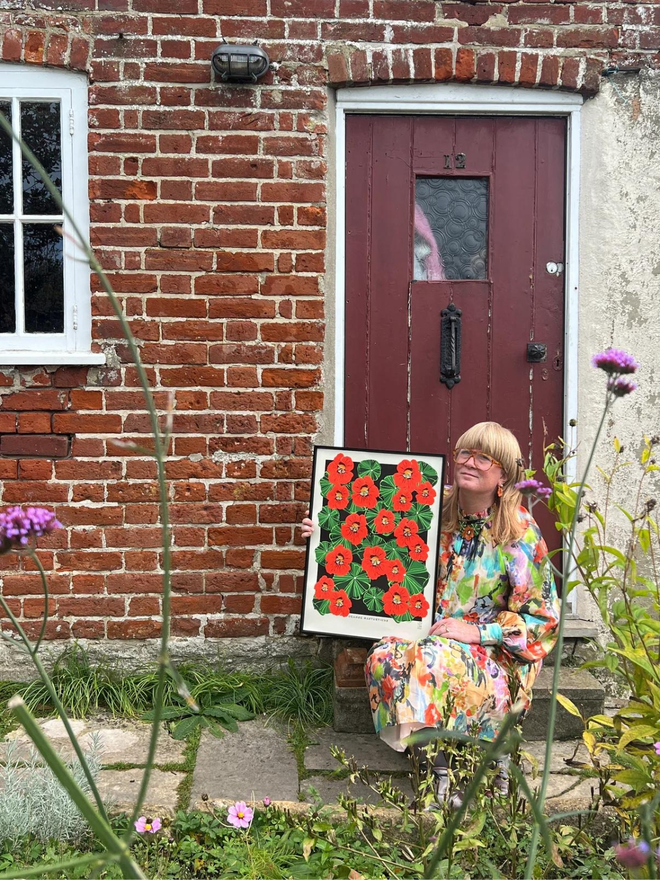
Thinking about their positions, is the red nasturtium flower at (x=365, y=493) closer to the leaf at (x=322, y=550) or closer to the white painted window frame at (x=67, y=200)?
the leaf at (x=322, y=550)

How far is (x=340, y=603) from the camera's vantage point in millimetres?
3275

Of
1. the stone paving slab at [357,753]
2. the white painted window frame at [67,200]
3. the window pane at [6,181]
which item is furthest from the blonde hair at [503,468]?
the window pane at [6,181]

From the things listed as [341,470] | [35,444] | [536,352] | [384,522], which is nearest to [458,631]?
[384,522]

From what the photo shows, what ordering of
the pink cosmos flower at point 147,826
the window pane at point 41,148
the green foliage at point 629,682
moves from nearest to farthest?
the green foliage at point 629,682, the pink cosmos flower at point 147,826, the window pane at point 41,148

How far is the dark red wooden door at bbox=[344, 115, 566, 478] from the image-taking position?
3.80m

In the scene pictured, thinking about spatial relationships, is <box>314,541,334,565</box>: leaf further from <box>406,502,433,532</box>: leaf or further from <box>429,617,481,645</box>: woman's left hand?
<box>429,617,481,645</box>: woman's left hand

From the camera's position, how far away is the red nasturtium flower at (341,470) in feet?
10.9

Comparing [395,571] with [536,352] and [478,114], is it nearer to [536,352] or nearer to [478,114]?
[536,352]

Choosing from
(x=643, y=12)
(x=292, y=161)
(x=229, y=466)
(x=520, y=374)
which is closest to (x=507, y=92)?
(x=643, y=12)

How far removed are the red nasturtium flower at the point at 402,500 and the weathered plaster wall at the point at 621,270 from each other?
3.34ft

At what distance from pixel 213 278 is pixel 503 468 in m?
1.63

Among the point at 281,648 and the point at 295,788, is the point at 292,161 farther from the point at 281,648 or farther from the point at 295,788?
the point at 295,788

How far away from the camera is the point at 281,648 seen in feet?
12.2

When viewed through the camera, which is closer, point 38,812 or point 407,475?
point 38,812
